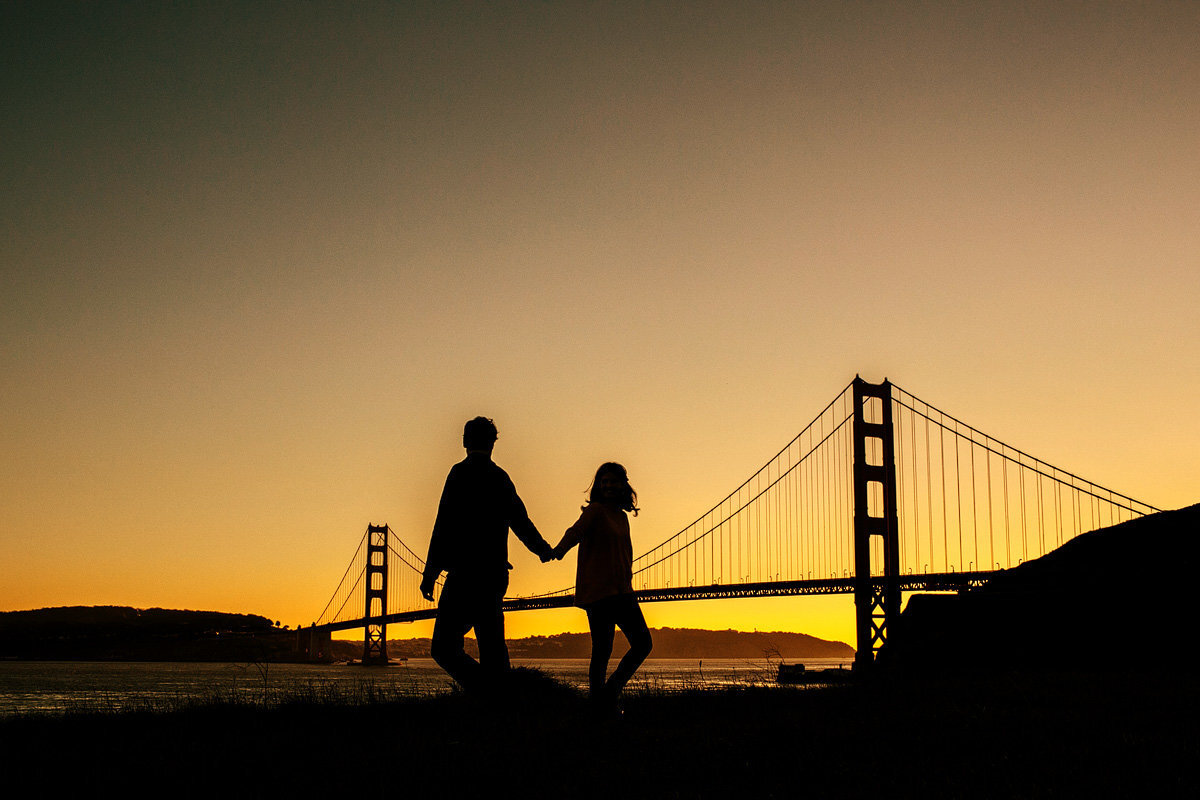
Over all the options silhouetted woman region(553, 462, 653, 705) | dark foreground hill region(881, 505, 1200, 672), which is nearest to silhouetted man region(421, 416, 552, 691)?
silhouetted woman region(553, 462, 653, 705)

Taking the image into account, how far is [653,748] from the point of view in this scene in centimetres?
444

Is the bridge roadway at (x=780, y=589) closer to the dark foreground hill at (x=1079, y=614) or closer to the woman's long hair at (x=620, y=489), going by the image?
the dark foreground hill at (x=1079, y=614)

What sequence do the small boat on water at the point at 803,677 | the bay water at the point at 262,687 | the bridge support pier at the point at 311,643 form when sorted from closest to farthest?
the bay water at the point at 262,687 < the small boat on water at the point at 803,677 < the bridge support pier at the point at 311,643

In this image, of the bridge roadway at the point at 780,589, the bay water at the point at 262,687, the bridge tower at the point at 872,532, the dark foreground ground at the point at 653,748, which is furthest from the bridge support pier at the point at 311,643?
the dark foreground ground at the point at 653,748

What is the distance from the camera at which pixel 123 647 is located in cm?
8994

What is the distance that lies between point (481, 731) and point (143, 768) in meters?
1.59

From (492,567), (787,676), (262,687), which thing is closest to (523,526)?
(492,567)

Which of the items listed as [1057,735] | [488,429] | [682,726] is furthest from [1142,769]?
[488,429]

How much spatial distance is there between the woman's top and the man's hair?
0.68m

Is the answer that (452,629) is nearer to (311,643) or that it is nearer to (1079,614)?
(1079,614)

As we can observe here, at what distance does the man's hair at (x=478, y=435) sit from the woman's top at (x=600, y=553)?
68 cm

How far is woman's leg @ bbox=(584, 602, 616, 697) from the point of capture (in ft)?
18.7

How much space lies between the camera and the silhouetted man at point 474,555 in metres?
5.23

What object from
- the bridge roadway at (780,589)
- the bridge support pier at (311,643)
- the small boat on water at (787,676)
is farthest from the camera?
the bridge support pier at (311,643)
